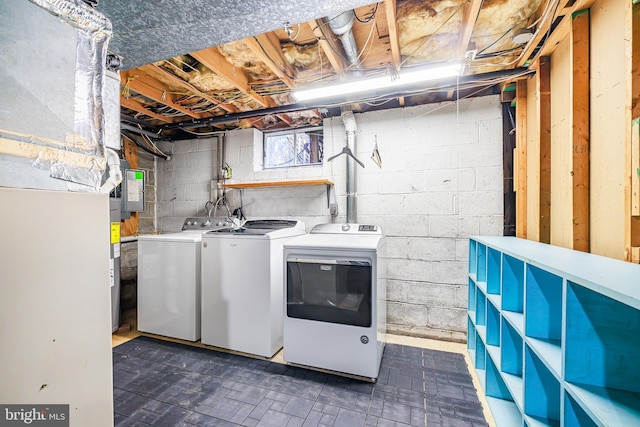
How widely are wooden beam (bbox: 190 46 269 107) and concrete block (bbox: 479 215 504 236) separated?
2.56 metres

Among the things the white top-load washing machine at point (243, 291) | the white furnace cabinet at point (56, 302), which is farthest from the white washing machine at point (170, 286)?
the white furnace cabinet at point (56, 302)

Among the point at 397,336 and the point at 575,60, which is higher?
the point at 575,60

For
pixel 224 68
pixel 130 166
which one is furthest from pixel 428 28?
pixel 130 166

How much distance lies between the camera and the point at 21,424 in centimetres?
66

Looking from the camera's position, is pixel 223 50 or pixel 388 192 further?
pixel 388 192

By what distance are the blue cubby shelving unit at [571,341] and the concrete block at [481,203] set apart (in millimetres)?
1035

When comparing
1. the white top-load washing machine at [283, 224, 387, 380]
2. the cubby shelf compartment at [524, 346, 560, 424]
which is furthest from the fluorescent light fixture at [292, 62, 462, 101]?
the cubby shelf compartment at [524, 346, 560, 424]

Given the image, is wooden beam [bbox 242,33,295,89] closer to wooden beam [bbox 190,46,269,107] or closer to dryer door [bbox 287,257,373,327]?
wooden beam [bbox 190,46,269,107]

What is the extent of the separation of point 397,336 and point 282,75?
109 inches

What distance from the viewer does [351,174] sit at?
289 centimetres

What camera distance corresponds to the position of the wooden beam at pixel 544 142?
6.51 ft

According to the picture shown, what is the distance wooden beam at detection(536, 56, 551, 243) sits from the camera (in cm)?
199

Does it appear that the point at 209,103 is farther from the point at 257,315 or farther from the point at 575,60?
the point at 575,60

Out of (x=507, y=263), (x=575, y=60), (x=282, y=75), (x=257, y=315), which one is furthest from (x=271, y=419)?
(x=575, y=60)
